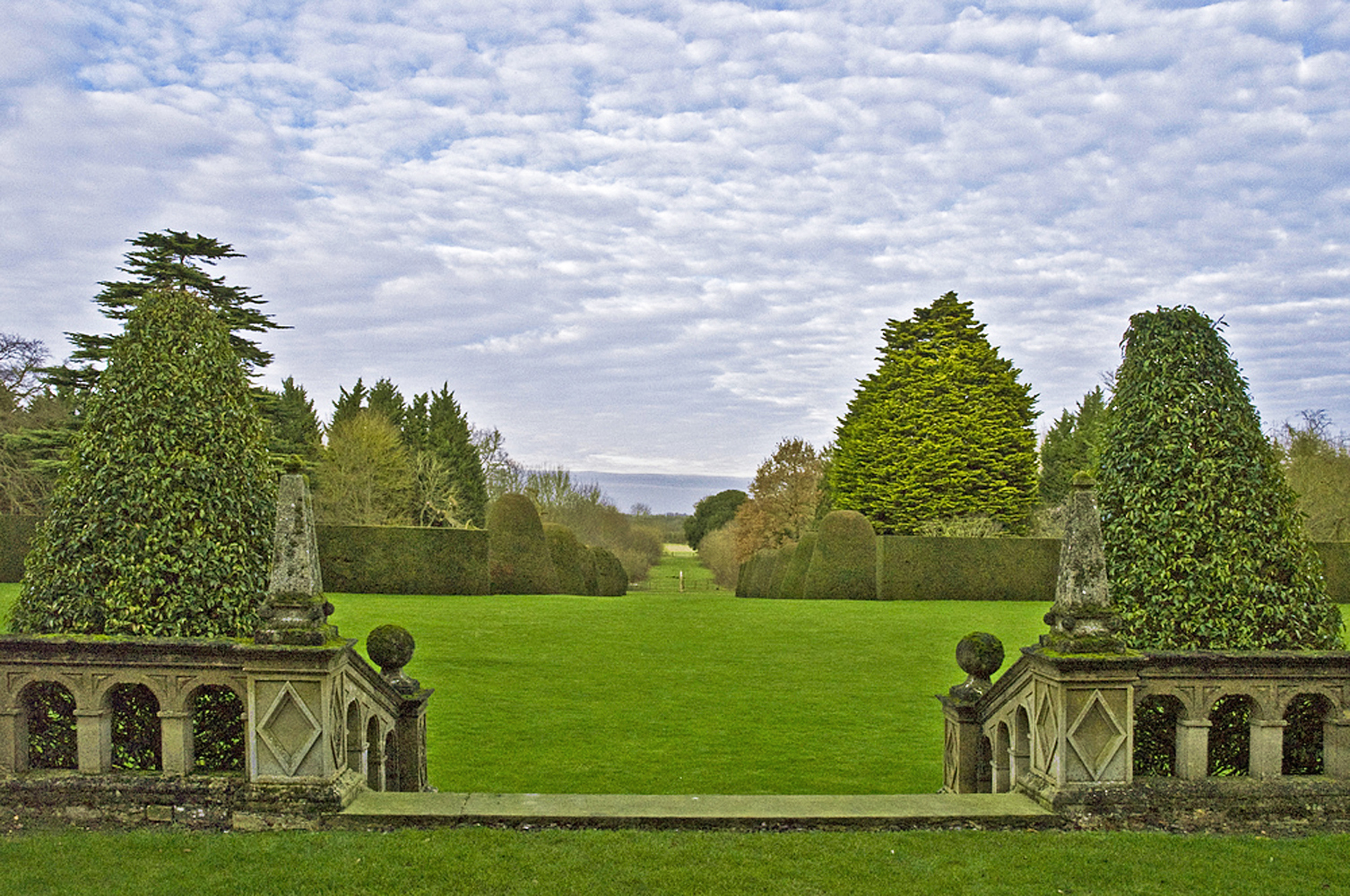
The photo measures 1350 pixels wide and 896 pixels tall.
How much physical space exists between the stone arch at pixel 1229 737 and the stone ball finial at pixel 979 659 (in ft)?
4.84

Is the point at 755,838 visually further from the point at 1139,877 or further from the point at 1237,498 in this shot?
the point at 1237,498

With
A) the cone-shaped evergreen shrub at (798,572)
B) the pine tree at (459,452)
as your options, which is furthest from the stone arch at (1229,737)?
the pine tree at (459,452)

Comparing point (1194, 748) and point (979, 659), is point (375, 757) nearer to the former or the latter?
point (979, 659)

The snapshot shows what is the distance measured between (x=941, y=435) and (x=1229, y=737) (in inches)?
1311

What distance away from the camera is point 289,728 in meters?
5.27

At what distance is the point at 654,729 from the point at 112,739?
5.67 metres

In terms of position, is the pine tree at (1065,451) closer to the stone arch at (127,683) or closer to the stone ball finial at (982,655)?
the stone ball finial at (982,655)

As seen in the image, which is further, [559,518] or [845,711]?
[559,518]

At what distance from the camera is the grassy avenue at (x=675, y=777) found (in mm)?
4441

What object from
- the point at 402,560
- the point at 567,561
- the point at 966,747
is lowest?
the point at 567,561

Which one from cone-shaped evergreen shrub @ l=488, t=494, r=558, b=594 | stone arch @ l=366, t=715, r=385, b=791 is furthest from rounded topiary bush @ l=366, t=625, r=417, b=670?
cone-shaped evergreen shrub @ l=488, t=494, r=558, b=594

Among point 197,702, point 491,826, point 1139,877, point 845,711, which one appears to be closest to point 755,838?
point 491,826

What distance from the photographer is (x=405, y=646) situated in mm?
6828

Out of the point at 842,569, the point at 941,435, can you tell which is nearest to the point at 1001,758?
the point at 842,569
